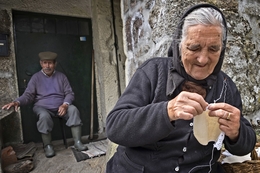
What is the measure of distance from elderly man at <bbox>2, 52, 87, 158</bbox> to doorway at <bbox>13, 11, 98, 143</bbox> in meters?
0.26

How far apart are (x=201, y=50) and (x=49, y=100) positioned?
2344 millimetres

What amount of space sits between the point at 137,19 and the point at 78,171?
5.46 ft

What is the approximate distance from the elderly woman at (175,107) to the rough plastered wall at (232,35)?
13.3 inches

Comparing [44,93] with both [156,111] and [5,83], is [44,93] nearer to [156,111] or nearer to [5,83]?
[5,83]

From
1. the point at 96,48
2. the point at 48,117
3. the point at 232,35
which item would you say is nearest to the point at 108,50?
the point at 96,48

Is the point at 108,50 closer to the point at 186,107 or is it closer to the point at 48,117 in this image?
the point at 48,117

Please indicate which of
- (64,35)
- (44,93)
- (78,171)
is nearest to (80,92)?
(44,93)

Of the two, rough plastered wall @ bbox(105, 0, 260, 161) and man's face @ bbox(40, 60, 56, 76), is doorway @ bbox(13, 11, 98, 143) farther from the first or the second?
rough plastered wall @ bbox(105, 0, 260, 161)

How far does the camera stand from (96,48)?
3.08m

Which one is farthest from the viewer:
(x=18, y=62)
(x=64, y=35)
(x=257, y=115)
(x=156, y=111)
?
(x=64, y=35)

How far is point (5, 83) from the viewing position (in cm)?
264

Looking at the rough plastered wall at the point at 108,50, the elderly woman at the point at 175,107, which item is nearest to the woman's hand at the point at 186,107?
the elderly woman at the point at 175,107

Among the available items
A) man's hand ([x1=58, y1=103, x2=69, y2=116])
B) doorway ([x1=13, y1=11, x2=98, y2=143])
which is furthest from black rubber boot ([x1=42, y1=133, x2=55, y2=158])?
doorway ([x1=13, y1=11, x2=98, y2=143])

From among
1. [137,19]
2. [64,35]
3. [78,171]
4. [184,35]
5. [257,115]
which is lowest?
[78,171]
